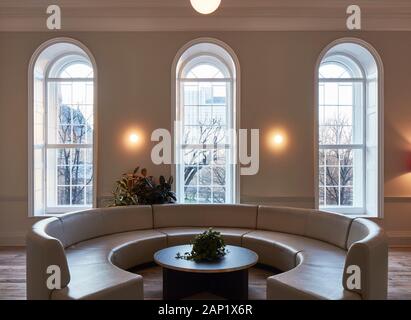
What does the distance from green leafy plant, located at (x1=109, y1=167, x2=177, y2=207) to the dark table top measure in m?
1.52

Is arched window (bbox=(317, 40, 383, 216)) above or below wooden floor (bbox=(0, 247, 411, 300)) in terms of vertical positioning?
above

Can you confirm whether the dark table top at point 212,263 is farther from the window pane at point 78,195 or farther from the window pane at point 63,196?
the window pane at point 63,196

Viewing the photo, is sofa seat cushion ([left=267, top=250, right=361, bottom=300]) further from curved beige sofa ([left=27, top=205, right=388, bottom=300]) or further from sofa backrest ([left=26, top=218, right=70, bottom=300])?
sofa backrest ([left=26, top=218, right=70, bottom=300])

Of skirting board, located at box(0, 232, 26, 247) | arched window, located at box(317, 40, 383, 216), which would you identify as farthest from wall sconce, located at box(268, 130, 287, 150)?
A: skirting board, located at box(0, 232, 26, 247)

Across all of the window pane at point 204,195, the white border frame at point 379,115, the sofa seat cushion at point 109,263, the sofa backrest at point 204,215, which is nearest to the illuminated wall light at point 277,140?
the white border frame at point 379,115

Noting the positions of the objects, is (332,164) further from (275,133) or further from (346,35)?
(346,35)

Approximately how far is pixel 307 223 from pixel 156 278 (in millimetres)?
2001

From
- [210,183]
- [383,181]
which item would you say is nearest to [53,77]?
[210,183]

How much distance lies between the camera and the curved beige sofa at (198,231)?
8.64 feet

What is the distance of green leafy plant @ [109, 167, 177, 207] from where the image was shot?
5.08 metres

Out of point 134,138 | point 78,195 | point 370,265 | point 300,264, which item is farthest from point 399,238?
point 78,195

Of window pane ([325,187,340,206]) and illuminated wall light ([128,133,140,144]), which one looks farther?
window pane ([325,187,340,206])

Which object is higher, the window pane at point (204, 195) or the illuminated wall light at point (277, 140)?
the illuminated wall light at point (277, 140)

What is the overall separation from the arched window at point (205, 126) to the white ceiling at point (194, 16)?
1.95ft
